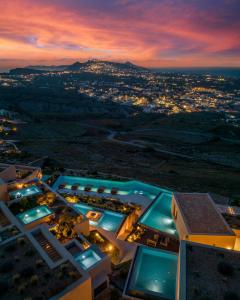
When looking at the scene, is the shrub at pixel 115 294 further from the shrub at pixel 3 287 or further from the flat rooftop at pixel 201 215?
the flat rooftop at pixel 201 215

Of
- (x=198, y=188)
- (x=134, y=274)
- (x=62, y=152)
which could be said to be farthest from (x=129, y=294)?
(x=62, y=152)

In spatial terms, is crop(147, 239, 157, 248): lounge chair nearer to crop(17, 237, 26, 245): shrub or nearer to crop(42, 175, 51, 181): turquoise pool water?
crop(17, 237, 26, 245): shrub

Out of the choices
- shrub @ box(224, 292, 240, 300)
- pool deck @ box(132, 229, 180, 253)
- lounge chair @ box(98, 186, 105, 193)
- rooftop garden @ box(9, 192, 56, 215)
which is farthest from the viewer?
lounge chair @ box(98, 186, 105, 193)

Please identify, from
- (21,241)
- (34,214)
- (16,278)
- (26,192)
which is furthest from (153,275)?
(26,192)

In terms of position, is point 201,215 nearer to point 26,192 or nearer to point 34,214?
point 34,214

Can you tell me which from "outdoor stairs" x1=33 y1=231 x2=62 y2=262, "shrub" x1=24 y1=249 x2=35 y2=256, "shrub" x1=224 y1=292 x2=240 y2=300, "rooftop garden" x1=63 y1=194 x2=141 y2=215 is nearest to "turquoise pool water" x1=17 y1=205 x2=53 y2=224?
"outdoor stairs" x1=33 y1=231 x2=62 y2=262
